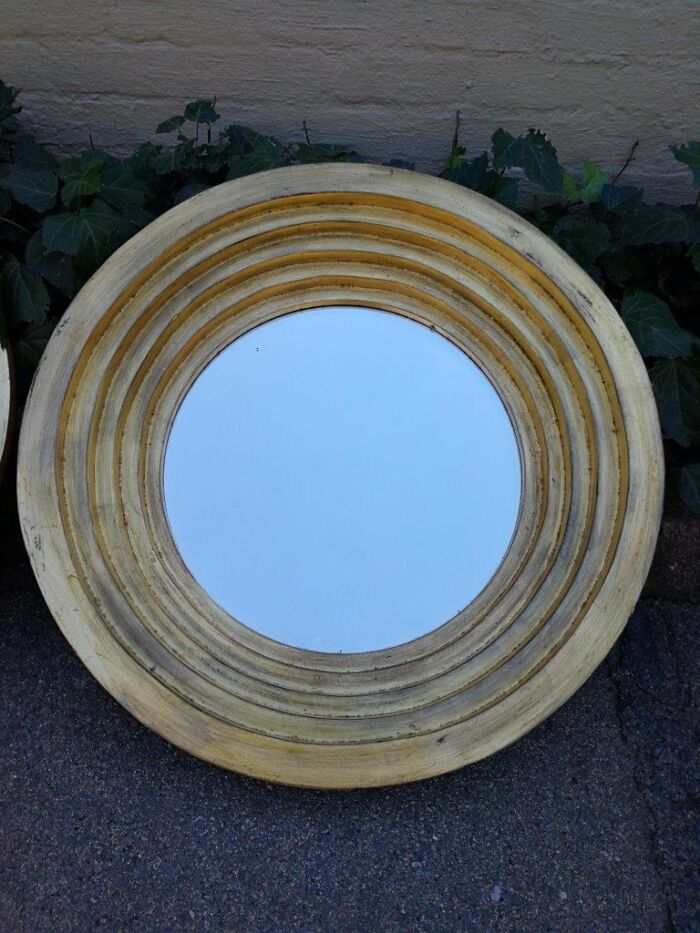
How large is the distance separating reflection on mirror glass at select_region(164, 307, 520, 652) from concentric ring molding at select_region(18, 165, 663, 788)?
0.03 meters

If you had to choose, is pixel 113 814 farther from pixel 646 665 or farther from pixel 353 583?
pixel 646 665

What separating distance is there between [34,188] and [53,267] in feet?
0.51

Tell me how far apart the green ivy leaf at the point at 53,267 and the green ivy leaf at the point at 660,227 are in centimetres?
105

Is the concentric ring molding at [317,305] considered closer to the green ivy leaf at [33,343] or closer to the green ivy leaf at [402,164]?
the green ivy leaf at [33,343]

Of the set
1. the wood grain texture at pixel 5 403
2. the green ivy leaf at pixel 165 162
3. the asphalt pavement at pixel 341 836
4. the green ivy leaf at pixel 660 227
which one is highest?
the green ivy leaf at pixel 165 162

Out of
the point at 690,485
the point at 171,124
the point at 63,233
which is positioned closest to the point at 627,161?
the point at 690,485

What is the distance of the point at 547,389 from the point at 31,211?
1.09 meters

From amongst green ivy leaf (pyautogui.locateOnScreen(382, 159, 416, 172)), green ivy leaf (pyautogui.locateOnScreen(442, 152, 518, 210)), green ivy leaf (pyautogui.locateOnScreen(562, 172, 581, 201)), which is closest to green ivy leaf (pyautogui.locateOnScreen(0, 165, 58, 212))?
green ivy leaf (pyautogui.locateOnScreen(382, 159, 416, 172))

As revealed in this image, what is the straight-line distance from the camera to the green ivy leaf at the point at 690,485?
5.13 ft

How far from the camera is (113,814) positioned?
4.33 feet

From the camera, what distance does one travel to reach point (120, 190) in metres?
1.56

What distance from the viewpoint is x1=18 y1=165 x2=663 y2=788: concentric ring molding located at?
1245 mm

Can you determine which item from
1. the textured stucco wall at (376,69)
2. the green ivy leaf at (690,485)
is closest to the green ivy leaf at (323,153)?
the textured stucco wall at (376,69)

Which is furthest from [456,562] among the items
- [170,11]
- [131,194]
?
[170,11]
